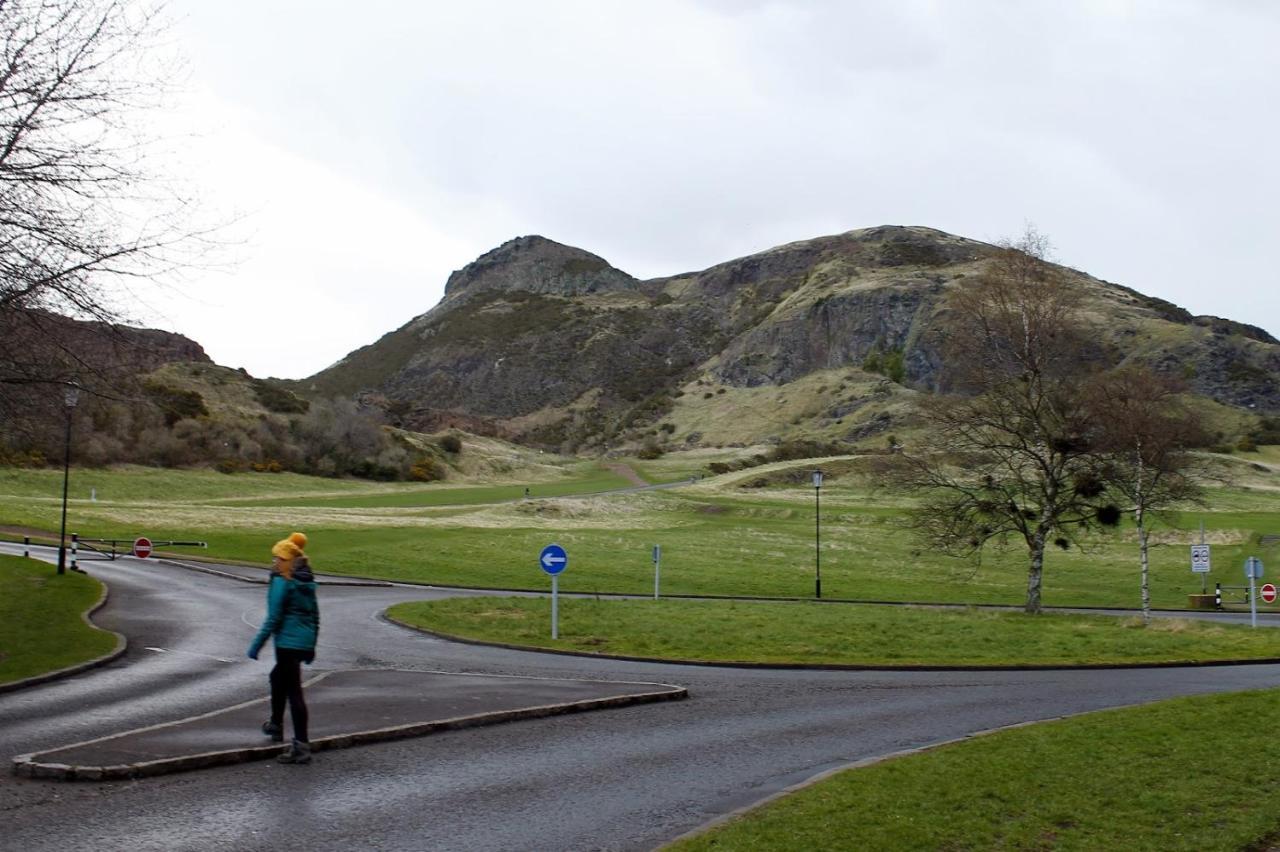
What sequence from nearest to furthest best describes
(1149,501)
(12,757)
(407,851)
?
(407,851), (12,757), (1149,501)

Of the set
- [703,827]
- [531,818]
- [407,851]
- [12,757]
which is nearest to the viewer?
[407,851]

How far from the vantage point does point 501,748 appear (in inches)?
466

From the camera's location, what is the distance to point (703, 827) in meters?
8.30

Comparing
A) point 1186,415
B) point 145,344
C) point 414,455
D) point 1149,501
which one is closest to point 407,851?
point 145,344

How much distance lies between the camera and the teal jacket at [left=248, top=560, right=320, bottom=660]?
10844mm

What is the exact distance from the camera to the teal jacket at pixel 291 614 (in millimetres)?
10844

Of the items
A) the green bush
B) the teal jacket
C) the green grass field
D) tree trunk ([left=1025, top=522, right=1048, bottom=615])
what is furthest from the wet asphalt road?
the green bush

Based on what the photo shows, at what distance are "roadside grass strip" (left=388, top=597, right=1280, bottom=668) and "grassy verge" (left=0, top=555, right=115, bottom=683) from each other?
288 inches

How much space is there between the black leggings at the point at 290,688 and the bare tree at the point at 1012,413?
27162mm

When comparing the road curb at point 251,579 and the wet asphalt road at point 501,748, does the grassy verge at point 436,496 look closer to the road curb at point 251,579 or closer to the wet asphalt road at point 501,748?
the road curb at point 251,579

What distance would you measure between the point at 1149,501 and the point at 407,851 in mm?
32185

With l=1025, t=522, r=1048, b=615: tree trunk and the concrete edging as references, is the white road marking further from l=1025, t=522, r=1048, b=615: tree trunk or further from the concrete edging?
l=1025, t=522, r=1048, b=615: tree trunk

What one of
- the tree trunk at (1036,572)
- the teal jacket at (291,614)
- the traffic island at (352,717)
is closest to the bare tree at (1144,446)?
the tree trunk at (1036,572)

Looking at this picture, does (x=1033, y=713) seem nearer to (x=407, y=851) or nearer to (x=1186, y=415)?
(x=407, y=851)
